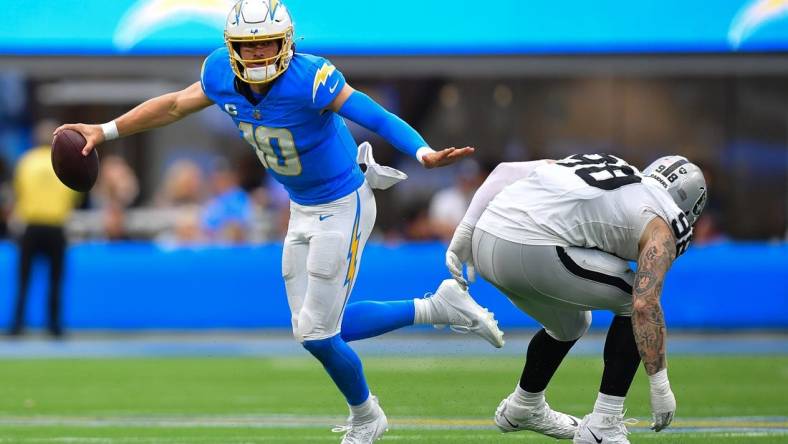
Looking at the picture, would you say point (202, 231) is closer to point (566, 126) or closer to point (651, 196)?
point (566, 126)

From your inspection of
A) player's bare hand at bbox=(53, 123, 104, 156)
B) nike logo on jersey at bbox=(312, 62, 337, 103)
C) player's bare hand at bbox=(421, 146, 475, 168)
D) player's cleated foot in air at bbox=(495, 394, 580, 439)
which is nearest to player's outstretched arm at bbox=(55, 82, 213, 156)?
player's bare hand at bbox=(53, 123, 104, 156)

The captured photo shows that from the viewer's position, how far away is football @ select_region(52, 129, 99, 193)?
553 centimetres

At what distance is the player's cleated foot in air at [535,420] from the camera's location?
5699 millimetres

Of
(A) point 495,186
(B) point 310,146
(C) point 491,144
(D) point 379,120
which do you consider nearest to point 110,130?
(B) point 310,146

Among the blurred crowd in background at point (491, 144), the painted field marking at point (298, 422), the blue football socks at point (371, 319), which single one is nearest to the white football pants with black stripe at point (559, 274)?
the blue football socks at point (371, 319)

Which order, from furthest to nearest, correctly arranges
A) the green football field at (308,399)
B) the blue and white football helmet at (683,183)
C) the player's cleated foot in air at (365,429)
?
the green football field at (308,399), the player's cleated foot in air at (365,429), the blue and white football helmet at (683,183)

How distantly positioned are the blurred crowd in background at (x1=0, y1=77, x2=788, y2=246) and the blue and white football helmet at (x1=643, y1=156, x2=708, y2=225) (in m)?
7.64

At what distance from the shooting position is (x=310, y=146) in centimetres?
559

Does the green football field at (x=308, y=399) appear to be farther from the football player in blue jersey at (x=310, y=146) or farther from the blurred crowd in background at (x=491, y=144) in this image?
the blurred crowd in background at (x=491, y=144)

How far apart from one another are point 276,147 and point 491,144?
9.05m

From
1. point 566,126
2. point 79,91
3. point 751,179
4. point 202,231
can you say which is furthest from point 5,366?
point 751,179

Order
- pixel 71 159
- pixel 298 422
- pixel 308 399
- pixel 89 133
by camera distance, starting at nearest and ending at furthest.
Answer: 1. pixel 71 159
2. pixel 89 133
3. pixel 298 422
4. pixel 308 399

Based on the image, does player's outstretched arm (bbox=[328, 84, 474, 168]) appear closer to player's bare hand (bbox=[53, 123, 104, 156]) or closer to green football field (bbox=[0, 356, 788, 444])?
player's bare hand (bbox=[53, 123, 104, 156])

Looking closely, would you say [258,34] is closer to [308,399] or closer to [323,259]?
[323,259]
